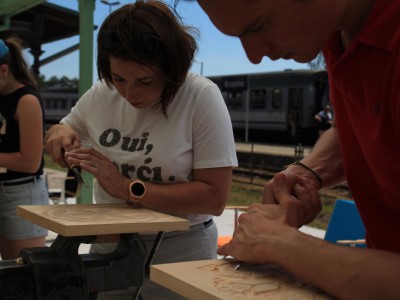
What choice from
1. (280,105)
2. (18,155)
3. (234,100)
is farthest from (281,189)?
(234,100)

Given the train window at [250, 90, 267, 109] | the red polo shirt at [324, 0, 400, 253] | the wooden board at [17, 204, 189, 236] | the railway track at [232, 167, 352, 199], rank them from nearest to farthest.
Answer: the red polo shirt at [324, 0, 400, 253]
the wooden board at [17, 204, 189, 236]
the railway track at [232, 167, 352, 199]
the train window at [250, 90, 267, 109]

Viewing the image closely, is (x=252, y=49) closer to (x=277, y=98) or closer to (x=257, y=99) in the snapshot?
(x=277, y=98)

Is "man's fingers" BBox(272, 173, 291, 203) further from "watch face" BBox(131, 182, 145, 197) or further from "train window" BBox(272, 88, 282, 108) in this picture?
"train window" BBox(272, 88, 282, 108)

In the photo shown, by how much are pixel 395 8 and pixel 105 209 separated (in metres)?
1.11

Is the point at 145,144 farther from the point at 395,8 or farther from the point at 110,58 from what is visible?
the point at 395,8

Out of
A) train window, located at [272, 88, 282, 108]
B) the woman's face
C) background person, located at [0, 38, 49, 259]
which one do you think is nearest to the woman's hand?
the woman's face

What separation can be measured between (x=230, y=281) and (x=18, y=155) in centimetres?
196

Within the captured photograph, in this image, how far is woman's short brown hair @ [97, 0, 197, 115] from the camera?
171 cm

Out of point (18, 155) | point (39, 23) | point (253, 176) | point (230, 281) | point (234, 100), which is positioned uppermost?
point (39, 23)

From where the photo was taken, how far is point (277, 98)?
20.5 m

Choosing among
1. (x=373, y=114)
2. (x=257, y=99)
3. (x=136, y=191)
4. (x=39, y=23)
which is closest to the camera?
(x=373, y=114)

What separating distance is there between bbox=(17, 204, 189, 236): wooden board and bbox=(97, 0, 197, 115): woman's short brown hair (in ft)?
1.40

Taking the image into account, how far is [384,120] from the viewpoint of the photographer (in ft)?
2.79

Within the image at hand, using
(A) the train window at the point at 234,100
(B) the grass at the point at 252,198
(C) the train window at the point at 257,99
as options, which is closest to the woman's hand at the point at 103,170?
(B) the grass at the point at 252,198
